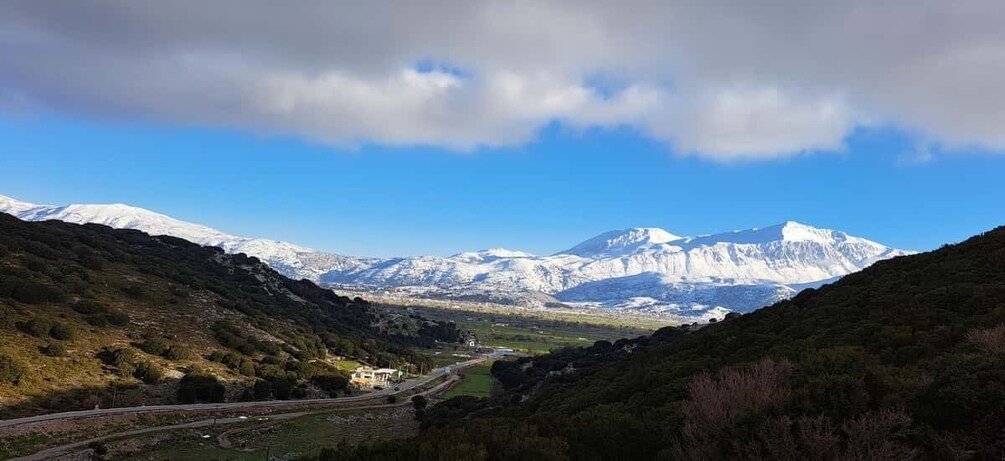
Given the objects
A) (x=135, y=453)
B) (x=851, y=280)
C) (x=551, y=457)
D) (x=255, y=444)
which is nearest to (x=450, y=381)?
(x=255, y=444)

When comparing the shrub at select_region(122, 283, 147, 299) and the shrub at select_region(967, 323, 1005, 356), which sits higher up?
the shrub at select_region(967, 323, 1005, 356)

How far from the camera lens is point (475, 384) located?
9438cm

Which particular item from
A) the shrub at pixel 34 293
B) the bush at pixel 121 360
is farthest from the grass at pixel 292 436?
the shrub at pixel 34 293

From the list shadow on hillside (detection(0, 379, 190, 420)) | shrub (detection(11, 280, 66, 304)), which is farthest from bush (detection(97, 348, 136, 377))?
shrub (detection(11, 280, 66, 304))

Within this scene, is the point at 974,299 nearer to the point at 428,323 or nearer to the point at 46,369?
the point at 46,369

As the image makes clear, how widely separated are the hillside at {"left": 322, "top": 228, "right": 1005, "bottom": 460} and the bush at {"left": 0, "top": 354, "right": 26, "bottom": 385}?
1782 inches

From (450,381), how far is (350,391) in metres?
22.8

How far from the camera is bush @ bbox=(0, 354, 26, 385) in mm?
42188

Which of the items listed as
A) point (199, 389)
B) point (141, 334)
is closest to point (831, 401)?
point (199, 389)

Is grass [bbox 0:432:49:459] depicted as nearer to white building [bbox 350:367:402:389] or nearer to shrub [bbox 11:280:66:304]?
Result: shrub [bbox 11:280:66:304]

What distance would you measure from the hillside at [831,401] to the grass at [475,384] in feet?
183

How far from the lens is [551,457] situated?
13.7 m

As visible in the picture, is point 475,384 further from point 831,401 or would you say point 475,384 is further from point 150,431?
point 831,401

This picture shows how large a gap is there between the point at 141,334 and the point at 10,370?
62.7 feet
